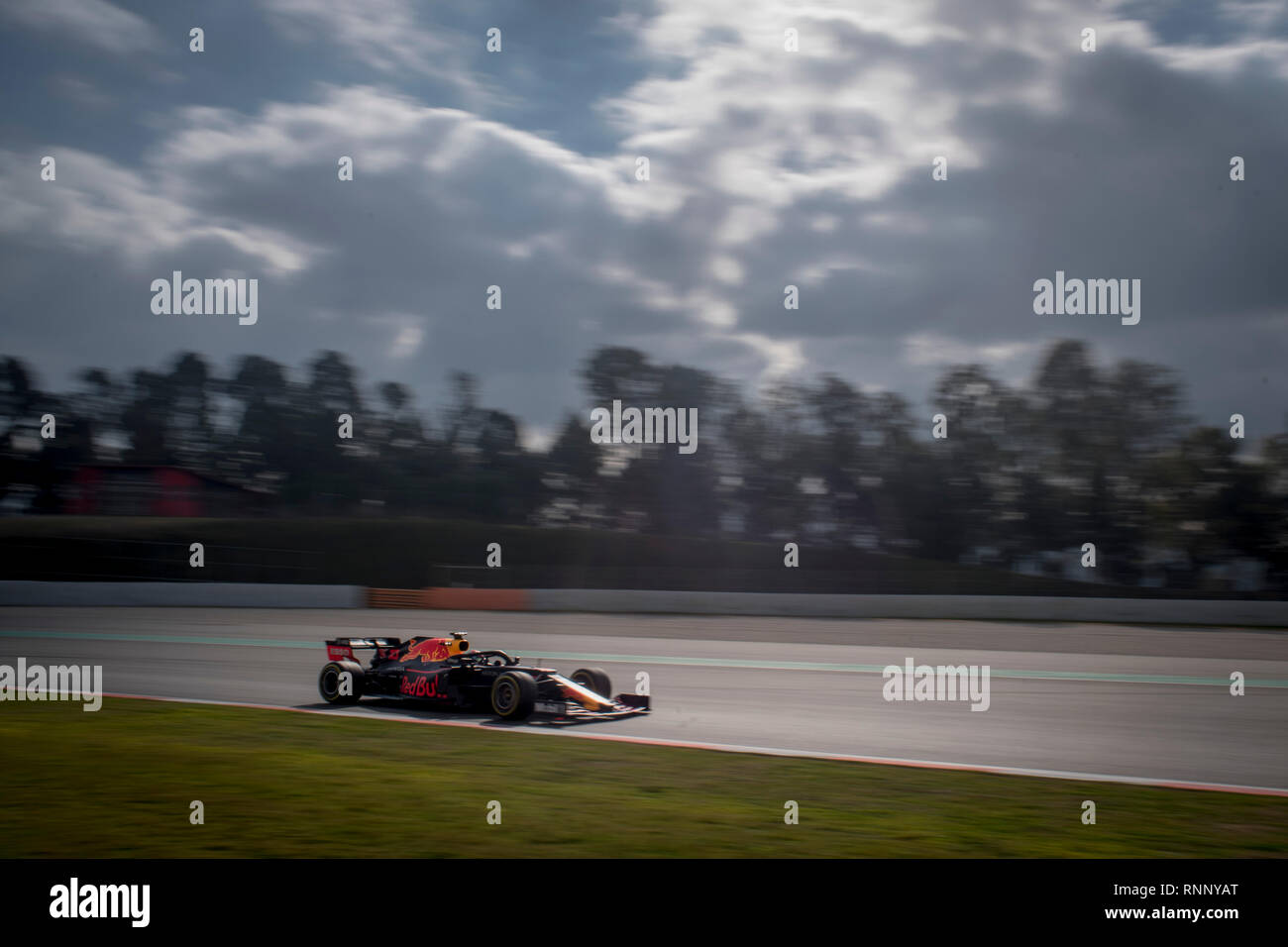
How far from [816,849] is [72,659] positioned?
48.7 feet

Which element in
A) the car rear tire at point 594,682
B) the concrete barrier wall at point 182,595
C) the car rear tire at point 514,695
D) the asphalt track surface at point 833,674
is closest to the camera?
the asphalt track surface at point 833,674

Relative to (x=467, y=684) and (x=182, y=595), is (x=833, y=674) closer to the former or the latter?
(x=467, y=684)

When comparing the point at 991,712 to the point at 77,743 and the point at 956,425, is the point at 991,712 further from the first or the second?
the point at 956,425

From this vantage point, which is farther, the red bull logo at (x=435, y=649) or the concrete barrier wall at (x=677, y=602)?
the concrete barrier wall at (x=677, y=602)

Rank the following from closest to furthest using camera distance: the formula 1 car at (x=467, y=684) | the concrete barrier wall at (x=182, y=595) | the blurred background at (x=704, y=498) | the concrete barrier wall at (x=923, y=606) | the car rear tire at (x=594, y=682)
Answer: the formula 1 car at (x=467, y=684) → the car rear tire at (x=594, y=682) → the concrete barrier wall at (x=923, y=606) → the concrete barrier wall at (x=182, y=595) → the blurred background at (x=704, y=498)

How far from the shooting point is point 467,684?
10.9 meters

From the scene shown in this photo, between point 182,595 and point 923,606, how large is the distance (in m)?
23.3

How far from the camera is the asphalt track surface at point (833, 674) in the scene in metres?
9.19

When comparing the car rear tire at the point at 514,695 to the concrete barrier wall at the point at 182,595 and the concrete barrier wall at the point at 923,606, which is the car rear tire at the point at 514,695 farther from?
the concrete barrier wall at the point at 182,595

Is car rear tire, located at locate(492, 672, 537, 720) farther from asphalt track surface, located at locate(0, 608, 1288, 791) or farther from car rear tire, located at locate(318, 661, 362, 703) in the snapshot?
car rear tire, located at locate(318, 661, 362, 703)

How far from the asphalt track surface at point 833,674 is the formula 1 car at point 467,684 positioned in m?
0.22

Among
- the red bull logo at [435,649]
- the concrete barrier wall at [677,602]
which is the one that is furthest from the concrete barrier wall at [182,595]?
the red bull logo at [435,649]
